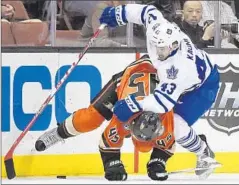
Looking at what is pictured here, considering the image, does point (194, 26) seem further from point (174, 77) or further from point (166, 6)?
point (174, 77)

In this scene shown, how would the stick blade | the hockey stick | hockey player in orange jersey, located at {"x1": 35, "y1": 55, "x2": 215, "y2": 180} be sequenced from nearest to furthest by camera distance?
1. hockey player in orange jersey, located at {"x1": 35, "y1": 55, "x2": 215, "y2": 180}
2. the hockey stick
3. the stick blade

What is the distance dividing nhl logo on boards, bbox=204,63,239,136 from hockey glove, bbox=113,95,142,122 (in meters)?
1.29

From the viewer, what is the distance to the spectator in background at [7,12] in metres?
7.33

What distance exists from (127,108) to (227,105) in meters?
1.46

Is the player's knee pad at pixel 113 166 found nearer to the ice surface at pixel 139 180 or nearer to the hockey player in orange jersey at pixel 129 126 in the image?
the hockey player in orange jersey at pixel 129 126

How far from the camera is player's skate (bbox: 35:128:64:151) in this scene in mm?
6547

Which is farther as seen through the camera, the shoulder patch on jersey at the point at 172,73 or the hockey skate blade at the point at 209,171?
the hockey skate blade at the point at 209,171

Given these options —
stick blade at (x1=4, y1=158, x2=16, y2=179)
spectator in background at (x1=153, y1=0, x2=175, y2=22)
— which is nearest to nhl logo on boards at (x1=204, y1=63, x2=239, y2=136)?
spectator in background at (x1=153, y1=0, x2=175, y2=22)

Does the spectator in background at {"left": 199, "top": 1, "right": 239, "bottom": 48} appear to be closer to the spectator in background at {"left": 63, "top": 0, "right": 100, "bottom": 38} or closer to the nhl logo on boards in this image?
the nhl logo on boards

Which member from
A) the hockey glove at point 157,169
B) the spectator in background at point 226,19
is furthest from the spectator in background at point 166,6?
the hockey glove at point 157,169

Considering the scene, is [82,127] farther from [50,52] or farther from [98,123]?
[50,52]

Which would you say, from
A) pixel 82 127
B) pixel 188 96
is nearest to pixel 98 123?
pixel 82 127

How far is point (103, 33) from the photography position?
24.2ft

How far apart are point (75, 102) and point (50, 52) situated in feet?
1.28
